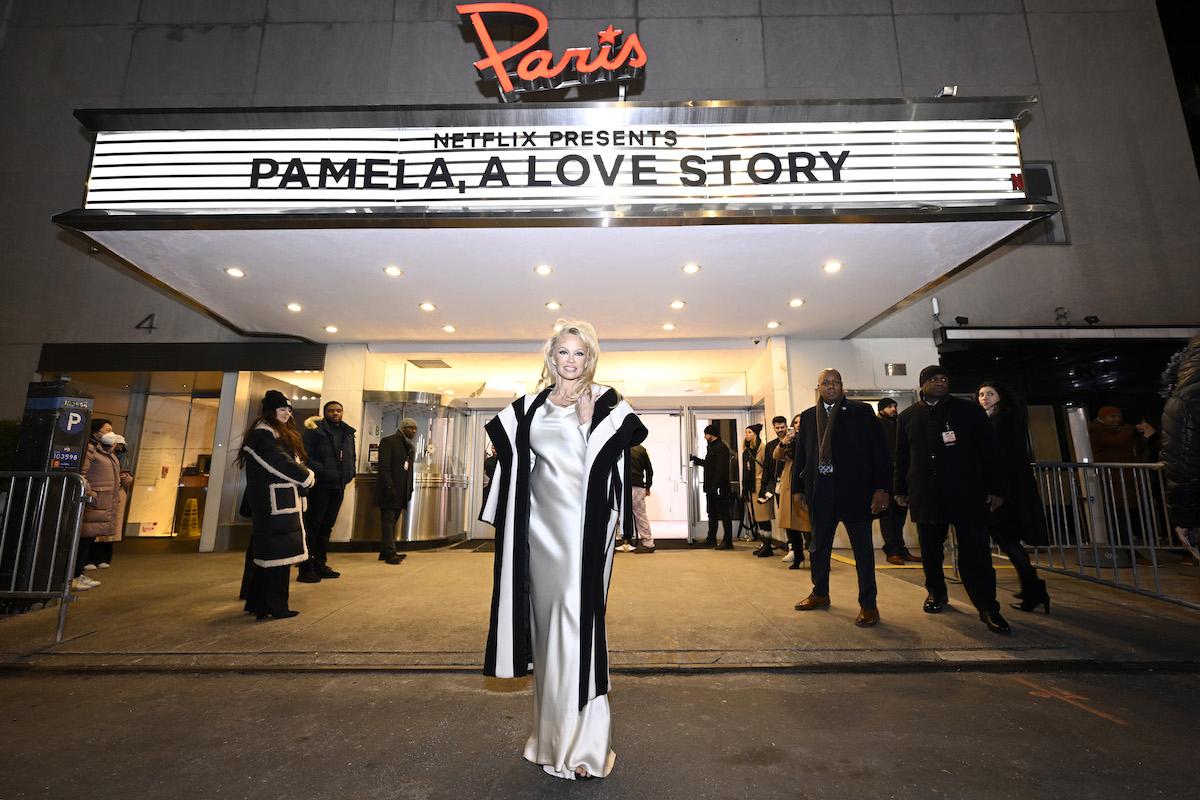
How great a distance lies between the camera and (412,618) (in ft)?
13.5

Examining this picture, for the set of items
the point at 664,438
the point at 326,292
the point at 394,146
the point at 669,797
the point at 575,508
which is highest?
the point at 394,146

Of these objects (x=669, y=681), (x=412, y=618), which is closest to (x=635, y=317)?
(x=412, y=618)

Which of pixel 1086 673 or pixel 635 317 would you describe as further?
pixel 635 317

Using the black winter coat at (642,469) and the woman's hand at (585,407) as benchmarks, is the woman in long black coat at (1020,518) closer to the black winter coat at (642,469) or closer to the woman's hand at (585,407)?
the woman's hand at (585,407)

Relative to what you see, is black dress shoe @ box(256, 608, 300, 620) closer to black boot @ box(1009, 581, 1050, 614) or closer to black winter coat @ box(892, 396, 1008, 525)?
black winter coat @ box(892, 396, 1008, 525)

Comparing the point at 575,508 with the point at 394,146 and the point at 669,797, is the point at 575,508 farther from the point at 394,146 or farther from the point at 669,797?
the point at 394,146

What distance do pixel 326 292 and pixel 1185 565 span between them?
432 inches

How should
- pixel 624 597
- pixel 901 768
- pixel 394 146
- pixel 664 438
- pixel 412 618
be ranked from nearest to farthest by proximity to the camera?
1. pixel 901 768
2. pixel 412 618
3. pixel 624 597
4. pixel 394 146
5. pixel 664 438

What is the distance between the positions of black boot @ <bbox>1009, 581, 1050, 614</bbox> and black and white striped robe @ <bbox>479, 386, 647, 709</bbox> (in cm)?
387

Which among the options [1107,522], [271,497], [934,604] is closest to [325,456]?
[271,497]

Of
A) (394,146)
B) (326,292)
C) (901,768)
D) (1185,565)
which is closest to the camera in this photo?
(901,768)

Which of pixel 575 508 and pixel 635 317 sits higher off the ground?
pixel 635 317

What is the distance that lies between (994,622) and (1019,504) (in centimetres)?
115

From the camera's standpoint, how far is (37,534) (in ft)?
14.7
